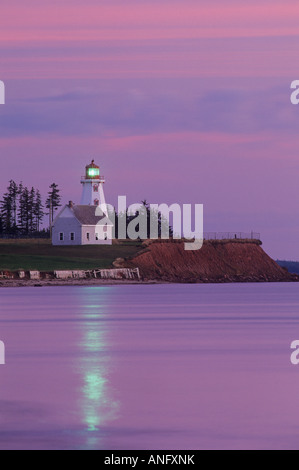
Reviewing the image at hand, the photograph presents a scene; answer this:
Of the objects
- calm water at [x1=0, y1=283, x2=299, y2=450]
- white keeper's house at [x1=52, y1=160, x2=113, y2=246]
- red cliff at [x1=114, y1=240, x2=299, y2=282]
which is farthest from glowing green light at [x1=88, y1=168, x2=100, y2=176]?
calm water at [x1=0, y1=283, x2=299, y2=450]

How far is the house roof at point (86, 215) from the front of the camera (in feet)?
408

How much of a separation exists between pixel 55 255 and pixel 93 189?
44.1ft

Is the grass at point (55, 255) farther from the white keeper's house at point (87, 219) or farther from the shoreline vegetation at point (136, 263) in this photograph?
the white keeper's house at point (87, 219)

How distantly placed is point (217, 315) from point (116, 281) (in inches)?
2176

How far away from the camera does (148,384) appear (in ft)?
94.9

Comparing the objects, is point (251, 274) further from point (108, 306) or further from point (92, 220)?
point (108, 306)

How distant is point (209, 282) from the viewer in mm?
143375

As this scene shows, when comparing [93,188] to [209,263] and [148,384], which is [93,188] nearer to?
[209,263]

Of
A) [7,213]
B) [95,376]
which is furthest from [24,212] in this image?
[95,376]

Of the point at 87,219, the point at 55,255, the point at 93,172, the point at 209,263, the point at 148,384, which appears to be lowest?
the point at 148,384

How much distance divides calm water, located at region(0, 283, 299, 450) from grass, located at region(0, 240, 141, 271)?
53151 millimetres

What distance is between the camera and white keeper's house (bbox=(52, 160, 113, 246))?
12494 centimetres

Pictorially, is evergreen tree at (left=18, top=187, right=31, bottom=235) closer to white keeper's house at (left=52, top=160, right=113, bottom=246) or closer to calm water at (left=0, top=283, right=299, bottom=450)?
white keeper's house at (left=52, top=160, right=113, bottom=246)

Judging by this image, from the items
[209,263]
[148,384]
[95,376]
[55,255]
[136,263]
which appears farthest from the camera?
[209,263]
